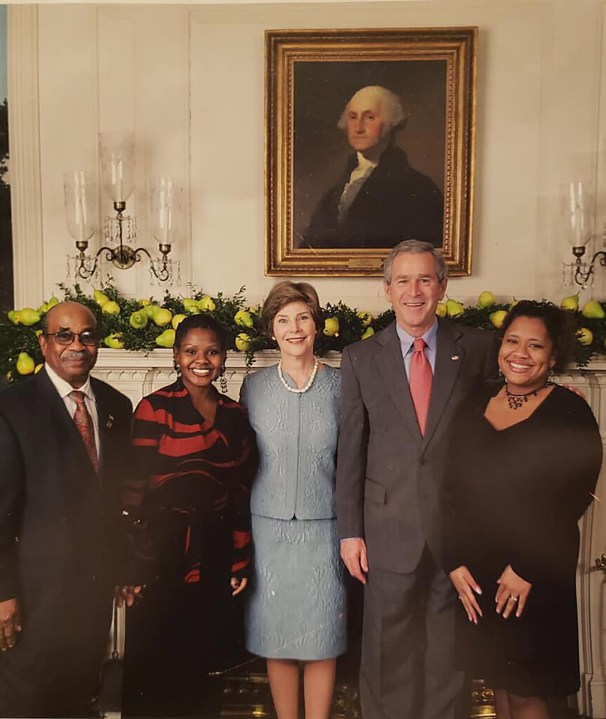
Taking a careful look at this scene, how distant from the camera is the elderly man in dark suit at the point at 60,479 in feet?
4.52

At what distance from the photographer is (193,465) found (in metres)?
1.35

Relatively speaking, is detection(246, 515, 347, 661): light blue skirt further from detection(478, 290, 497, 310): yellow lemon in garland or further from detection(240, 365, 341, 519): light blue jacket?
detection(478, 290, 497, 310): yellow lemon in garland

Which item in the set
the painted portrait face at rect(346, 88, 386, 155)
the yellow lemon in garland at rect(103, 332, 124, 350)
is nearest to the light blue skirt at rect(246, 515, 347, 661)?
the yellow lemon in garland at rect(103, 332, 124, 350)

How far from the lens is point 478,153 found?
1338mm

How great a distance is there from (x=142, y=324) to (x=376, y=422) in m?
0.53

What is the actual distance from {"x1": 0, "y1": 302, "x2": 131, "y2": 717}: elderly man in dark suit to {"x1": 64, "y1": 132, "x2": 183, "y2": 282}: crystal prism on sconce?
0.48 ft

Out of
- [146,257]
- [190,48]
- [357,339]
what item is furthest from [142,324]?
[190,48]

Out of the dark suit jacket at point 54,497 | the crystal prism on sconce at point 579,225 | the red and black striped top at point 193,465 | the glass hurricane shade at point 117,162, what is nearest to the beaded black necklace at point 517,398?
the crystal prism on sconce at point 579,225

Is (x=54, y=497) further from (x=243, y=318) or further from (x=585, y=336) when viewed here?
(x=585, y=336)

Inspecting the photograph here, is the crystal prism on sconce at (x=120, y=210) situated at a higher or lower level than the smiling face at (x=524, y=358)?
higher

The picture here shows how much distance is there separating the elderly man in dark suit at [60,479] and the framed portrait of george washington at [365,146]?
452 mm

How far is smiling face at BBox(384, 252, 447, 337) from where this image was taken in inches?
51.6

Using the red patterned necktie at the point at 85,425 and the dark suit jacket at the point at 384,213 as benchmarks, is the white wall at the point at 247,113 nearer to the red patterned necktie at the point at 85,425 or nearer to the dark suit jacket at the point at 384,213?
the dark suit jacket at the point at 384,213

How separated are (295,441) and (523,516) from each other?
48 cm
